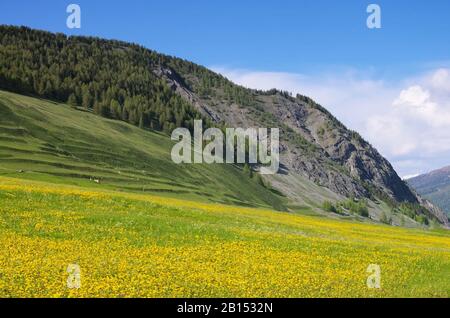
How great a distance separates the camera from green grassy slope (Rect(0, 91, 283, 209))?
104812 mm

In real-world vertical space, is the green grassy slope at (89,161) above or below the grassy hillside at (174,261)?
above

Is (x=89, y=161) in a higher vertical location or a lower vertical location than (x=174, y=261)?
higher

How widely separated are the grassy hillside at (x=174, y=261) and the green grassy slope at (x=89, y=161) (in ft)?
205

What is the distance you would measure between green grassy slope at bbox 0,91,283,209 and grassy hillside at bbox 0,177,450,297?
2456 inches

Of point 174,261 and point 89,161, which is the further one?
point 89,161

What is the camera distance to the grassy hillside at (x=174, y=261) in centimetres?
1866

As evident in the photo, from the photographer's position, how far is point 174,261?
953 inches

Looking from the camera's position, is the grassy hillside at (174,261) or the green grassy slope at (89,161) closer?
the grassy hillside at (174,261)

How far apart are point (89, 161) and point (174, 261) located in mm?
109825

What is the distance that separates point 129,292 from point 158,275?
327 cm

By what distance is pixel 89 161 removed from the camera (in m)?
128

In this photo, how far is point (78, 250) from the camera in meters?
24.9

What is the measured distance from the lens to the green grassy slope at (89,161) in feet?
344
